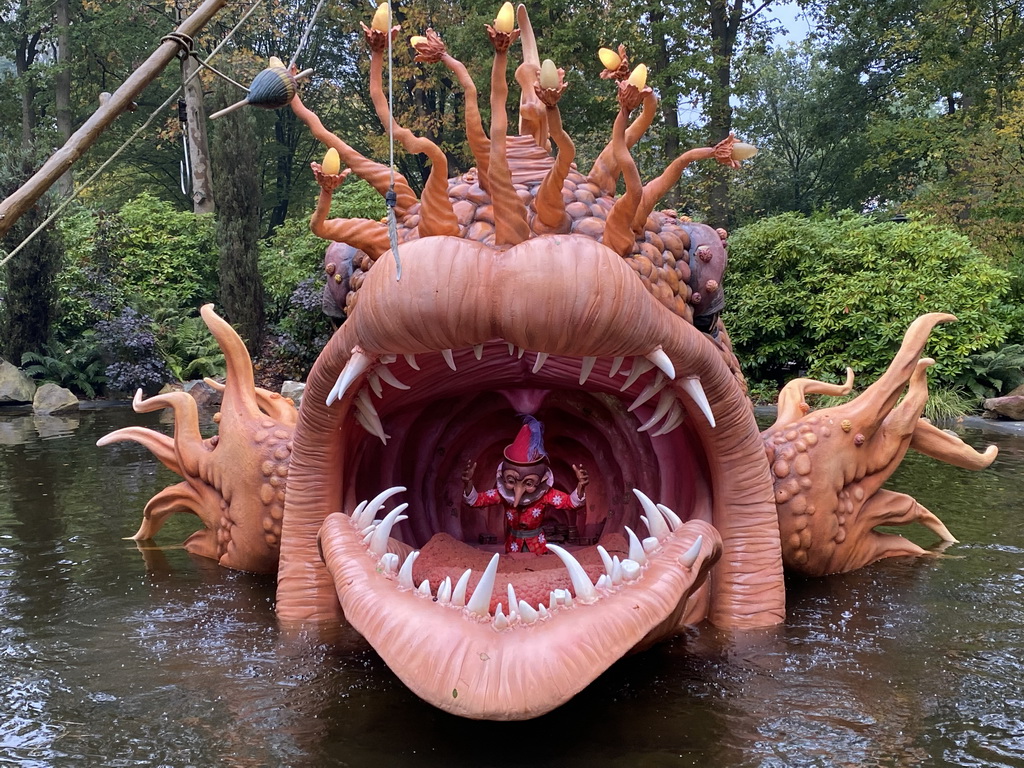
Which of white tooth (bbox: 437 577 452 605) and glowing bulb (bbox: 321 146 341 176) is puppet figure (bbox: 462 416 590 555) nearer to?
white tooth (bbox: 437 577 452 605)

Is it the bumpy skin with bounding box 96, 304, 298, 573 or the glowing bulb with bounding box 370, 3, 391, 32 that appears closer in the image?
the glowing bulb with bounding box 370, 3, 391, 32

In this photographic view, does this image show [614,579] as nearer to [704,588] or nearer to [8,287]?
[704,588]

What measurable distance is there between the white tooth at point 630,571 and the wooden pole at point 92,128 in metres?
1.39

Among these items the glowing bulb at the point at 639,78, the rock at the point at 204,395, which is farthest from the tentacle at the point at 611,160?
the rock at the point at 204,395

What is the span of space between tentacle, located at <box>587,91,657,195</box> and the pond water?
1.26 meters

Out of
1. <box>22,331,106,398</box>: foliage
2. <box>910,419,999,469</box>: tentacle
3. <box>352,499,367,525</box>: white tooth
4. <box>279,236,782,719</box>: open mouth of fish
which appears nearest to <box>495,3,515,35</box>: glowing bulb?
<box>279,236,782,719</box>: open mouth of fish

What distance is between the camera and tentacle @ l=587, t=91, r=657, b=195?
2.06 meters

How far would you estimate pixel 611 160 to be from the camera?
2.37 m

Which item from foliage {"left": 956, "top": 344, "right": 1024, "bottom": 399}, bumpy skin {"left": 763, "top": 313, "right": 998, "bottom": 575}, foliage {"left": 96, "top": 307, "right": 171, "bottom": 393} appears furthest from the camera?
foliage {"left": 96, "top": 307, "right": 171, "bottom": 393}

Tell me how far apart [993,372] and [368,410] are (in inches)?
393

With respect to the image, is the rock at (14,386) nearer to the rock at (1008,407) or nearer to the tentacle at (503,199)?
the rock at (1008,407)

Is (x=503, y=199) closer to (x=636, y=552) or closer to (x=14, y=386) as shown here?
(x=636, y=552)

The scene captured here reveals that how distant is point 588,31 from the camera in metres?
15.8

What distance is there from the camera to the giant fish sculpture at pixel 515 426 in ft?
6.26
